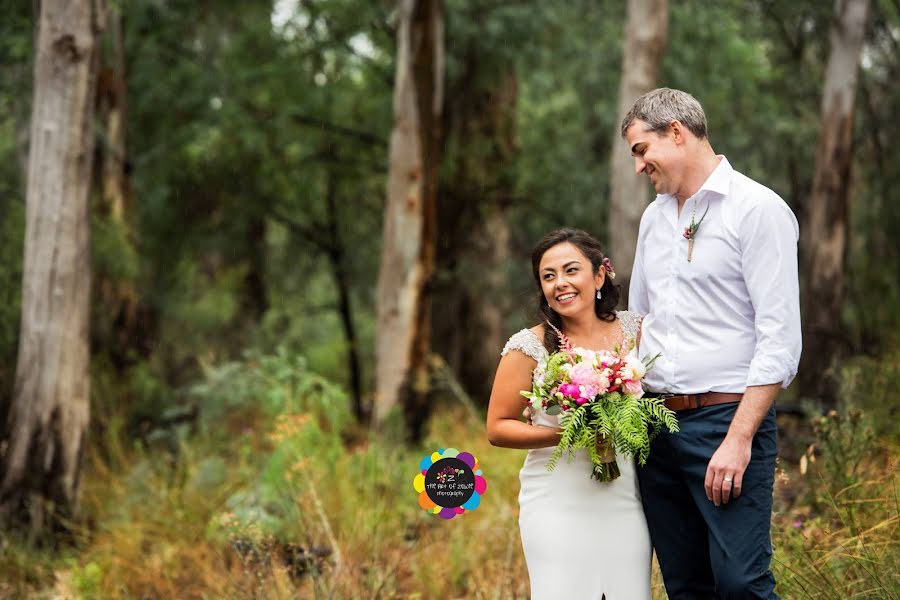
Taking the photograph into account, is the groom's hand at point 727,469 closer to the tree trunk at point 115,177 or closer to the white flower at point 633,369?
the white flower at point 633,369

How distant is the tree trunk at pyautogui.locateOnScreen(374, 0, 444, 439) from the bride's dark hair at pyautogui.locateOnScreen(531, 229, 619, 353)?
642cm

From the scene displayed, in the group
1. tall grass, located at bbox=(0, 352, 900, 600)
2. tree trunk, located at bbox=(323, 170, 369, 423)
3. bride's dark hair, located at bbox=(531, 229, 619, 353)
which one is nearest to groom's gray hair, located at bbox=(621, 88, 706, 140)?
bride's dark hair, located at bbox=(531, 229, 619, 353)

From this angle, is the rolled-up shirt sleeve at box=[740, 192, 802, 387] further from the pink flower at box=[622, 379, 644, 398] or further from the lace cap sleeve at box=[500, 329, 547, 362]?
the lace cap sleeve at box=[500, 329, 547, 362]

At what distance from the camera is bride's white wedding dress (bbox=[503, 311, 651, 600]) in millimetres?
3422

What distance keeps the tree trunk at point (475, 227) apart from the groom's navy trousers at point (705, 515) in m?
10.1

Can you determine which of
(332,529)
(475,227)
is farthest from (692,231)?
(475,227)

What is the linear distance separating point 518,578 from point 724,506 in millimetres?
2299

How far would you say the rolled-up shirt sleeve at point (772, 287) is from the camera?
301 cm

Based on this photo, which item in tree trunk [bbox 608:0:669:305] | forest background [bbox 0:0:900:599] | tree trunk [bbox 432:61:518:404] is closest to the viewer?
forest background [bbox 0:0:900:599]

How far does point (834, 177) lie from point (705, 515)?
30.4 feet

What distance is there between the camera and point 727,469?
3025 millimetres

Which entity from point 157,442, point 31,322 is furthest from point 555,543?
point 157,442

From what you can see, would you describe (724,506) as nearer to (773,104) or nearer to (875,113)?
(773,104)

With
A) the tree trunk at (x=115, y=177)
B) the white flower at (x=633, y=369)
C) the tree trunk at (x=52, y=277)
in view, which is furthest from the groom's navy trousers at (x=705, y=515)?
the tree trunk at (x=115, y=177)
